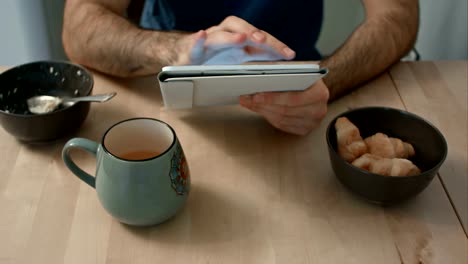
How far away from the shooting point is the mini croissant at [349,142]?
0.73 meters

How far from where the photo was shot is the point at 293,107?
A: 2.66 feet

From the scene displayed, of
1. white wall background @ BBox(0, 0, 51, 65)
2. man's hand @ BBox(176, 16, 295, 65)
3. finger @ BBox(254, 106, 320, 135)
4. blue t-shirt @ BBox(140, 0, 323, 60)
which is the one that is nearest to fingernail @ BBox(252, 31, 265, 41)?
man's hand @ BBox(176, 16, 295, 65)

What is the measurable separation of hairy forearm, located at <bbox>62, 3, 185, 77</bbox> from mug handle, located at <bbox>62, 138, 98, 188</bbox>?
293mm

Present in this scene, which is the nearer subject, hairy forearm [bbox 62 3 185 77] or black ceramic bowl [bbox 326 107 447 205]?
black ceramic bowl [bbox 326 107 447 205]

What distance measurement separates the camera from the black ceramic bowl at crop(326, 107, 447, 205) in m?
0.67

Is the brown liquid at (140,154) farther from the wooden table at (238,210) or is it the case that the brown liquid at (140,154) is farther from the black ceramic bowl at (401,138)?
the black ceramic bowl at (401,138)

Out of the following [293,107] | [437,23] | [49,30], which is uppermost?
[293,107]

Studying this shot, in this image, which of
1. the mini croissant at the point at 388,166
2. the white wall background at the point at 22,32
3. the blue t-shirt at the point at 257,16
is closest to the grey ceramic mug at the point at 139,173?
the mini croissant at the point at 388,166

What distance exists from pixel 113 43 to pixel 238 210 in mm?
476

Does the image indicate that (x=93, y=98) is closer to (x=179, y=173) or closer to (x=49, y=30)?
(x=179, y=173)

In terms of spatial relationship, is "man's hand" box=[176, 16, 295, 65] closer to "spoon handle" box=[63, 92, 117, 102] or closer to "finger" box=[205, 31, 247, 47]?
"finger" box=[205, 31, 247, 47]

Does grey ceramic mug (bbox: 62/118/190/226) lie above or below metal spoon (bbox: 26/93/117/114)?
above

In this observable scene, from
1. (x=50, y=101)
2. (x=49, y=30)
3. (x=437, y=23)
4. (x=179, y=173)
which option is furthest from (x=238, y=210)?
(x=49, y=30)

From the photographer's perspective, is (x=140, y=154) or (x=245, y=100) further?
(x=245, y=100)
